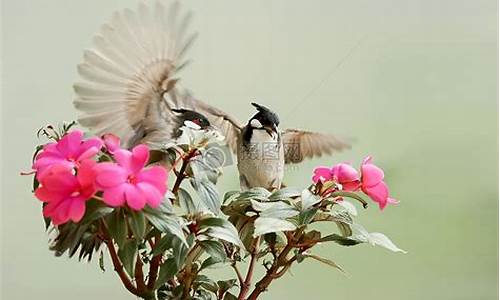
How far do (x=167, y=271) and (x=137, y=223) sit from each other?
0.38 feet

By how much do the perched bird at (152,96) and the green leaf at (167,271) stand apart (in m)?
0.33

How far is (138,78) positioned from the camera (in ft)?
4.06

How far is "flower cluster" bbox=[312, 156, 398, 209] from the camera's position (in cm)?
95

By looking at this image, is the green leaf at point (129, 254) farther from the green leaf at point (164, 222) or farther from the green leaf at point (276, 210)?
the green leaf at point (276, 210)

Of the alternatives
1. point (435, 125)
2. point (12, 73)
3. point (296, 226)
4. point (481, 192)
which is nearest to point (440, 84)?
point (435, 125)

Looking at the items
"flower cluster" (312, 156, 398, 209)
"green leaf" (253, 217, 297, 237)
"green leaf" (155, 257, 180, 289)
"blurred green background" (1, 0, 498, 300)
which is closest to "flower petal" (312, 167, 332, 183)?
"flower cluster" (312, 156, 398, 209)

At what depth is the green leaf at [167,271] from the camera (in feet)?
2.85

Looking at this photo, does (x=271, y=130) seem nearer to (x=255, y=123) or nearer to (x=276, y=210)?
(x=255, y=123)

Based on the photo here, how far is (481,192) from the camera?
1.44 m

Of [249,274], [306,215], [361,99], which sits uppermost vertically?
[361,99]

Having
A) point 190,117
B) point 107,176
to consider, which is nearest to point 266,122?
point 190,117

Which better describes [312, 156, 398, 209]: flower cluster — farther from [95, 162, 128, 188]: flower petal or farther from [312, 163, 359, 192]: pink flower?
[95, 162, 128, 188]: flower petal

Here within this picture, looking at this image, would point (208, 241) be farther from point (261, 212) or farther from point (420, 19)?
point (420, 19)

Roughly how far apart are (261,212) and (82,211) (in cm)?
26
